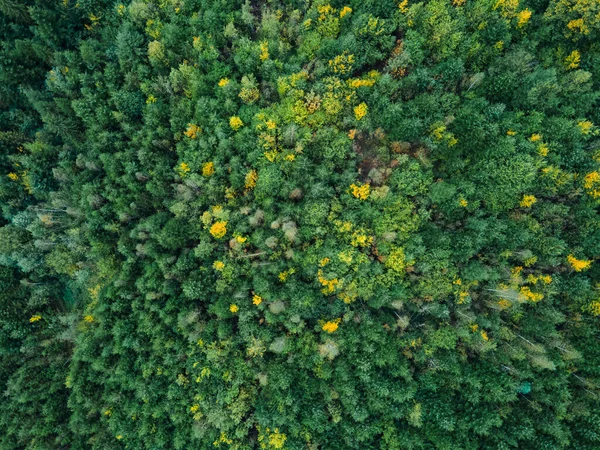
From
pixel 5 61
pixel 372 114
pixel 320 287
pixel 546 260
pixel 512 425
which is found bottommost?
pixel 512 425

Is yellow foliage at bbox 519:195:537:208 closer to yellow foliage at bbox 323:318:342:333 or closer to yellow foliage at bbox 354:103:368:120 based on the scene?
yellow foliage at bbox 354:103:368:120

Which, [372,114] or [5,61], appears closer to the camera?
[372,114]

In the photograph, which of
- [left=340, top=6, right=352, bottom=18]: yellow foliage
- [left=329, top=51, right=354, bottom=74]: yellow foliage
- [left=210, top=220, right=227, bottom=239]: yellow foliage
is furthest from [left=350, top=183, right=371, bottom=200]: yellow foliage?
[left=340, top=6, right=352, bottom=18]: yellow foliage

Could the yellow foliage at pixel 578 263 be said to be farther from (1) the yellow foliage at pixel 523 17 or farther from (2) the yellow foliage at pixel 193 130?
(2) the yellow foliage at pixel 193 130

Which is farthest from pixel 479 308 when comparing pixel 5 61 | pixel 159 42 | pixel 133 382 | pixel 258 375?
pixel 5 61

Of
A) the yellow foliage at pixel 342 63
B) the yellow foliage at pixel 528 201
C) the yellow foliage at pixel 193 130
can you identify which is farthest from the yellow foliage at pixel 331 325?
the yellow foliage at pixel 342 63

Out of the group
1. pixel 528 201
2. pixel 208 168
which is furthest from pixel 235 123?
pixel 528 201

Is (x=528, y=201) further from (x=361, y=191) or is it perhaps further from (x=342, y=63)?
(x=342, y=63)

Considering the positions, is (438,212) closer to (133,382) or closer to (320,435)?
(320,435)
